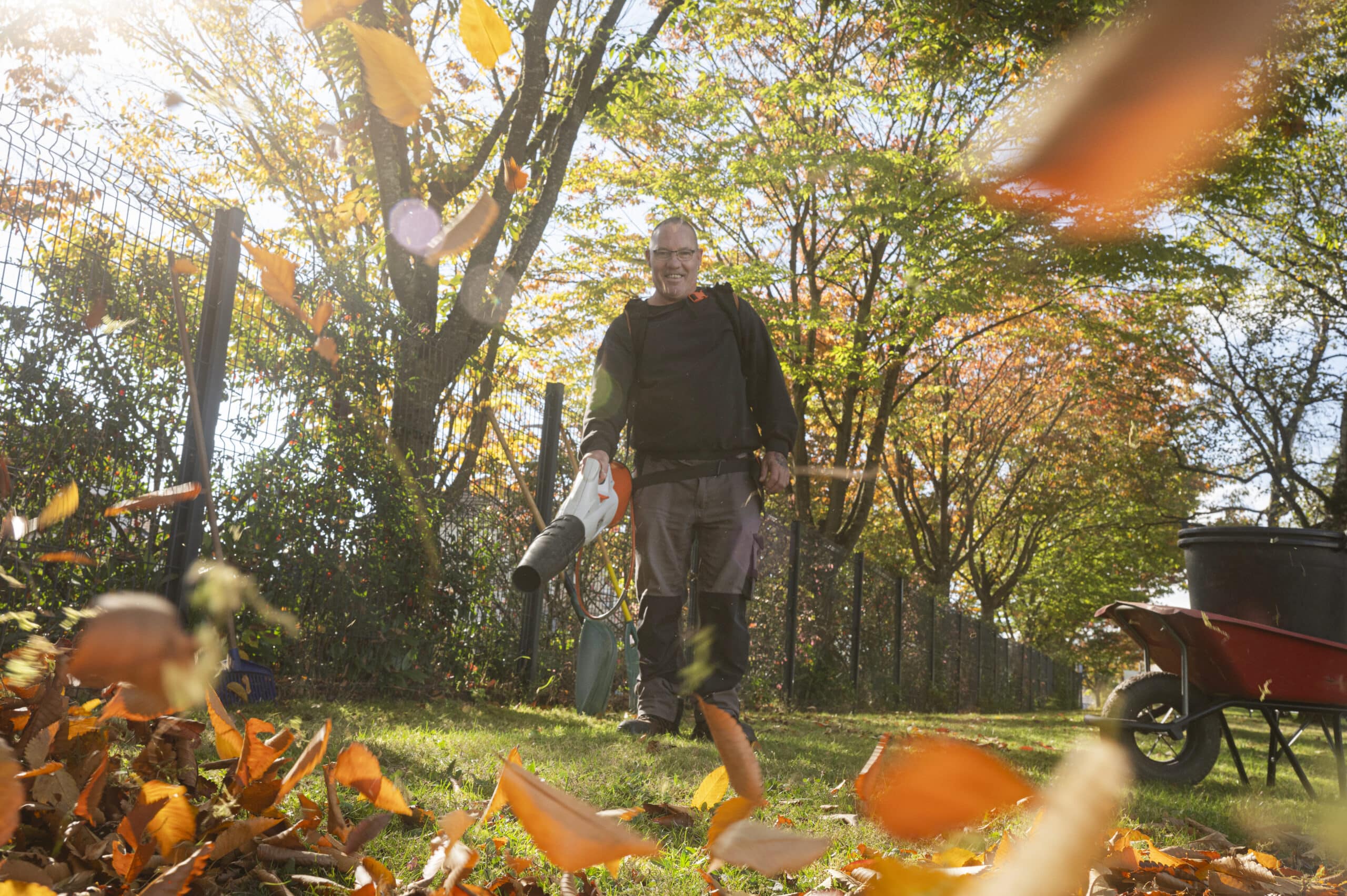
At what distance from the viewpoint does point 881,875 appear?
1231 mm

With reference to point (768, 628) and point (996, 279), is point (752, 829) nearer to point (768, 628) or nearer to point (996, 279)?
point (768, 628)

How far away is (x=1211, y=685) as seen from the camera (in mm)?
4012

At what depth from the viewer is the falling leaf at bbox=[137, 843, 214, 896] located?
1.19 metres

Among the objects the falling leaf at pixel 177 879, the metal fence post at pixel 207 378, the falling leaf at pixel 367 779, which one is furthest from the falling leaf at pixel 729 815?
the metal fence post at pixel 207 378

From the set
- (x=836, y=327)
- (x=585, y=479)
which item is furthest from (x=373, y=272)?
(x=836, y=327)

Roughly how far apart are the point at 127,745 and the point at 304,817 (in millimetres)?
564

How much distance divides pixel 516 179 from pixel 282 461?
3245 mm

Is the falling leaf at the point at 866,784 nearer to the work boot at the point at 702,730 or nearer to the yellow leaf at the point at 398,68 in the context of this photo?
the work boot at the point at 702,730

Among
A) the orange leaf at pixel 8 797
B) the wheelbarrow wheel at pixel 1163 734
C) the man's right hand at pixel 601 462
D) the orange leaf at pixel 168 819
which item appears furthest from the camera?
the wheelbarrow wheel at pixel 1163 734

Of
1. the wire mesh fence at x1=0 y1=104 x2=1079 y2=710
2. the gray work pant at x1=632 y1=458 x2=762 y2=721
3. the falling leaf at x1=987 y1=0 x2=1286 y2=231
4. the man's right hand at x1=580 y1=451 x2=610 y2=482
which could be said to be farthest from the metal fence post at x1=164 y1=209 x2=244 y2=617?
the falling leaf at x1=987 y1=0 x2=1286 y2=231

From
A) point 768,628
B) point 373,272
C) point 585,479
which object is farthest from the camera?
point 768,628

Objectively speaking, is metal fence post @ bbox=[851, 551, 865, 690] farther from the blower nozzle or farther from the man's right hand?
the blower nozzle

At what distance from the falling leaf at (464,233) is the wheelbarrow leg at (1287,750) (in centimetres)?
573

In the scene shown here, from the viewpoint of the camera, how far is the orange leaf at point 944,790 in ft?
5.37
